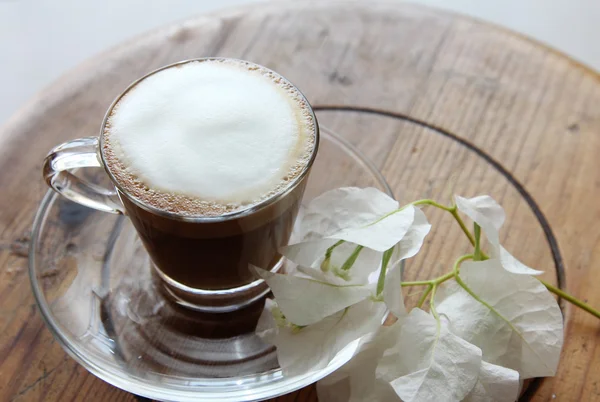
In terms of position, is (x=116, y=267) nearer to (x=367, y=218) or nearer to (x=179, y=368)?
(x=179, y=368)

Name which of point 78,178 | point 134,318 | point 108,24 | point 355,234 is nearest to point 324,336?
point 355,234

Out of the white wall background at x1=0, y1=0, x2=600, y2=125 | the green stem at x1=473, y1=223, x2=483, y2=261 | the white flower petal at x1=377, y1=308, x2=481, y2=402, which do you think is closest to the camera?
the white flower petal at x1=377, y1=308, x2=481, y2=402

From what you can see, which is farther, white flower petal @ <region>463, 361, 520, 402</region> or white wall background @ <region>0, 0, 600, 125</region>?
white wall background @ <region>0, 0, 600, 125</region>

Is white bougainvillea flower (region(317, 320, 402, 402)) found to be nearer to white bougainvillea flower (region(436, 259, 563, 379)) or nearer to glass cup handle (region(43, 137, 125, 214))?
white bougainvillea flower (region(436, 259, 563, 379))

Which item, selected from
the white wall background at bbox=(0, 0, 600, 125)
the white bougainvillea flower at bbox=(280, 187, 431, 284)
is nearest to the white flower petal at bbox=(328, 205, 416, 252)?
the white bougainvillea flower at bbox=(280, 187, 431, 284)

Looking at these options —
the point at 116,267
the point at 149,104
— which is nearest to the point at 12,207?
the point at 116,267
